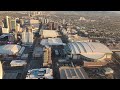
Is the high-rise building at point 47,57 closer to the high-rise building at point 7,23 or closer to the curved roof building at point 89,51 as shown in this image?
the curved roof building at point 89,51

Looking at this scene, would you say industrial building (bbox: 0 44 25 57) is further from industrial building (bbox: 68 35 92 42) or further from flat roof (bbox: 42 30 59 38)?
industrial building (bbox: 68 35 92 42)

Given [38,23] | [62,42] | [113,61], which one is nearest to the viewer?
[113,61]

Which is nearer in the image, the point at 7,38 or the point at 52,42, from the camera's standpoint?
the point at 52,42

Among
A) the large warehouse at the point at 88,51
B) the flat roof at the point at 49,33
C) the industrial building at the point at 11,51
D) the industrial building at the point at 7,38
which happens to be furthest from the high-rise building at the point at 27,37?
the large warehouse at the point at 88,51

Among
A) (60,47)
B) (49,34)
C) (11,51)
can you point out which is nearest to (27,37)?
(49,34)

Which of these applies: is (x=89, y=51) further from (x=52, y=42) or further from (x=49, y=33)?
(x=49, y=33)
